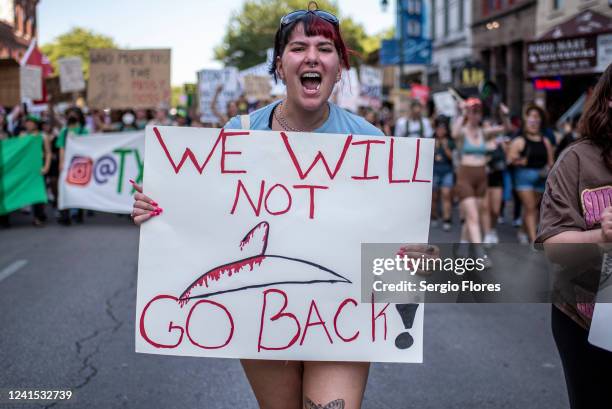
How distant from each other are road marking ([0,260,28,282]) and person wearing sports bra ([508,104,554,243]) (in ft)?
20.1

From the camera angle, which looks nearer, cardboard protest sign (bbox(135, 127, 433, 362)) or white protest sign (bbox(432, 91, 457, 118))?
cardboard protest sign (bbox(135, 127, 433, 362))

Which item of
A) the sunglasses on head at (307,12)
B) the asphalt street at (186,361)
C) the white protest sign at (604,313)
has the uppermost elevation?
the sunglasses on head at (307,12)

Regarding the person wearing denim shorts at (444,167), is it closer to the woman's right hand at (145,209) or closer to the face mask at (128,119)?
the face mask at (128,119)

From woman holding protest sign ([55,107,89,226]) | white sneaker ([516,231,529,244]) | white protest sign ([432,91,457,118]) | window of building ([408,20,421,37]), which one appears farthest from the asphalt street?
window of building ([408,20,421,37])

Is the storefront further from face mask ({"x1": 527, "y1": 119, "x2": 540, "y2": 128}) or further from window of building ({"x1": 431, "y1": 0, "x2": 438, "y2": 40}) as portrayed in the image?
window of building ({"x1": 431, "y1": 0, "x2": 438, "y2": 40})

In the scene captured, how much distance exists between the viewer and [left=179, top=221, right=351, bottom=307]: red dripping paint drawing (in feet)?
8.74

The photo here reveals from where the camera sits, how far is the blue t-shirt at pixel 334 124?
281 cm

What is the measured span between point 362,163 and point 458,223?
36.4 ft

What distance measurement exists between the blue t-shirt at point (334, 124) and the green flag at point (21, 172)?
11.0 metres

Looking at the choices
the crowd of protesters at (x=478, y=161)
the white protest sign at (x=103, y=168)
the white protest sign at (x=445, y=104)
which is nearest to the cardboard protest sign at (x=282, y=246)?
the crowd of protesters at (x=478, y=161)

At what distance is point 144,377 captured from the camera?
485cm

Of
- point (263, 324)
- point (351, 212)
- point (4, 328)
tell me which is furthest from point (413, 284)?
point (4, 328)

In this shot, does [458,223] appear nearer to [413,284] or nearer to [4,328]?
[4,328]

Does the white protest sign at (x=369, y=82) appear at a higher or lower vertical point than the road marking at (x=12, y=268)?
higher
